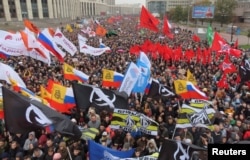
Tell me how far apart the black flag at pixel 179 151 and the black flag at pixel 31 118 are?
5.99 ft

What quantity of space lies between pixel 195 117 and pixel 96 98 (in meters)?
2.38

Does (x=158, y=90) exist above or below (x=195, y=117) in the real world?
below

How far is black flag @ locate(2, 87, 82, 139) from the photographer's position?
6.45 meters

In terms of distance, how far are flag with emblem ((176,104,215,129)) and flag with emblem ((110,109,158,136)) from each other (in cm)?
67

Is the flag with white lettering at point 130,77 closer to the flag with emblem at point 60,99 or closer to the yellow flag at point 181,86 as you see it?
the yellow flag at point 181,86

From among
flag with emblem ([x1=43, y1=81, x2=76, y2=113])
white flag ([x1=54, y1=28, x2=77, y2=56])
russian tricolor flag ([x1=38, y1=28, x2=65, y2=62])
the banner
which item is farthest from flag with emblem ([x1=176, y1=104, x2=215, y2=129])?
the banner

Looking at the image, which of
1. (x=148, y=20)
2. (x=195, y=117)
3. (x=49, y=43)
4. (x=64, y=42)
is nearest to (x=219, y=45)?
(x=148, y=20)

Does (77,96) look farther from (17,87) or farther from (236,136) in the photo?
(236,136)

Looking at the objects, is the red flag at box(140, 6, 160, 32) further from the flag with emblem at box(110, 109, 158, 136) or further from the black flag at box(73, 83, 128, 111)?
the flag with emblem at box(110, 109, 158, 136)

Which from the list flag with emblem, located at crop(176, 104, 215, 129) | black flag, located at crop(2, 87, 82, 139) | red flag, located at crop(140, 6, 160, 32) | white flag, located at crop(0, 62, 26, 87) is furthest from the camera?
red flag, located at crop(140, 6, 160, 32)

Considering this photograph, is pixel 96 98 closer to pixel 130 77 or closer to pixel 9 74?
pixel 130 77

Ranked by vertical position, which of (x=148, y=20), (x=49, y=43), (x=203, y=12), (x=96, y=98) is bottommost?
(x=203, y=12)

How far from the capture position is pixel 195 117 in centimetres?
782

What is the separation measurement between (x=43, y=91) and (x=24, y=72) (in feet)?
20.6
